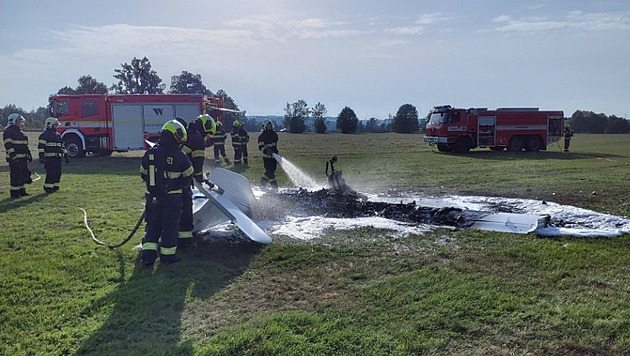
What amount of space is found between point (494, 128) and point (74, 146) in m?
20.4

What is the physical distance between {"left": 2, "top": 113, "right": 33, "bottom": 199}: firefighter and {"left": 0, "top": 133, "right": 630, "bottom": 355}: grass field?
309 centimetres

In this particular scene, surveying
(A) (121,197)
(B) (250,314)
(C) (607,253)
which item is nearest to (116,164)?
(A) (121,197)

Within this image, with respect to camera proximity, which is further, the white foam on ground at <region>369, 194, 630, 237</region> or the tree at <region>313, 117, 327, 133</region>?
the tree at <region>313, 117, 327, 133</region>

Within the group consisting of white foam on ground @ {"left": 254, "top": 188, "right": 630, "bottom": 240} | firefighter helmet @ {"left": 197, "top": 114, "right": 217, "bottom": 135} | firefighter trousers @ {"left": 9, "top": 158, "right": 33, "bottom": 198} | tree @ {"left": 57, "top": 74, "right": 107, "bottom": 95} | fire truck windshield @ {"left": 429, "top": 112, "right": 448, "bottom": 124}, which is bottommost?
white foam on ground @ {"left": 254, "top": 188, "right": 630, "bottom": 240}

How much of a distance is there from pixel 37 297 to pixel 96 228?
9.47 ft

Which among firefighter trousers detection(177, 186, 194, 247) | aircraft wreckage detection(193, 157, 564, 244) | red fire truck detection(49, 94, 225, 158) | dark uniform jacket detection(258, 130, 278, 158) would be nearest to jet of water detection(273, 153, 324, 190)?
dark uniform jacket detection(258, 130, 278, 158)

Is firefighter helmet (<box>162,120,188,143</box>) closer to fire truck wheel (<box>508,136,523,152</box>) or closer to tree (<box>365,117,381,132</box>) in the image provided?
fire truck wheel (<box>508,136,523,152</box>)

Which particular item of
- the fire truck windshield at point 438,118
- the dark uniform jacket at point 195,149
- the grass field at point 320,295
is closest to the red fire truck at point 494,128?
the fire truck windshield at point 438,118

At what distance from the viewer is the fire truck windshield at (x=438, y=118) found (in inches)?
965

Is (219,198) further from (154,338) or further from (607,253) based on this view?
(607,253)

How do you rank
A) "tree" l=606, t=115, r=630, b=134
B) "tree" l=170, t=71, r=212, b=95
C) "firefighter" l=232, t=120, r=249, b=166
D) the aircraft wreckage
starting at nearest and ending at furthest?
the aircraft wreckage → "firefighter" l=232, t=120, r=249, b=166 → "tree" l=606, t=115, r=630, b=134 → "tree" l=170, t=71, r=212, b=95

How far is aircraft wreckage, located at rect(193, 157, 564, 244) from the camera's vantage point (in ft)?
21.7

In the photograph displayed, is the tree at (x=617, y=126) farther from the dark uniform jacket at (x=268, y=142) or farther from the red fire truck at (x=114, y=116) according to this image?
the dark uniform jacket at (x=268, y=142)

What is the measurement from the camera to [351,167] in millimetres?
16906
